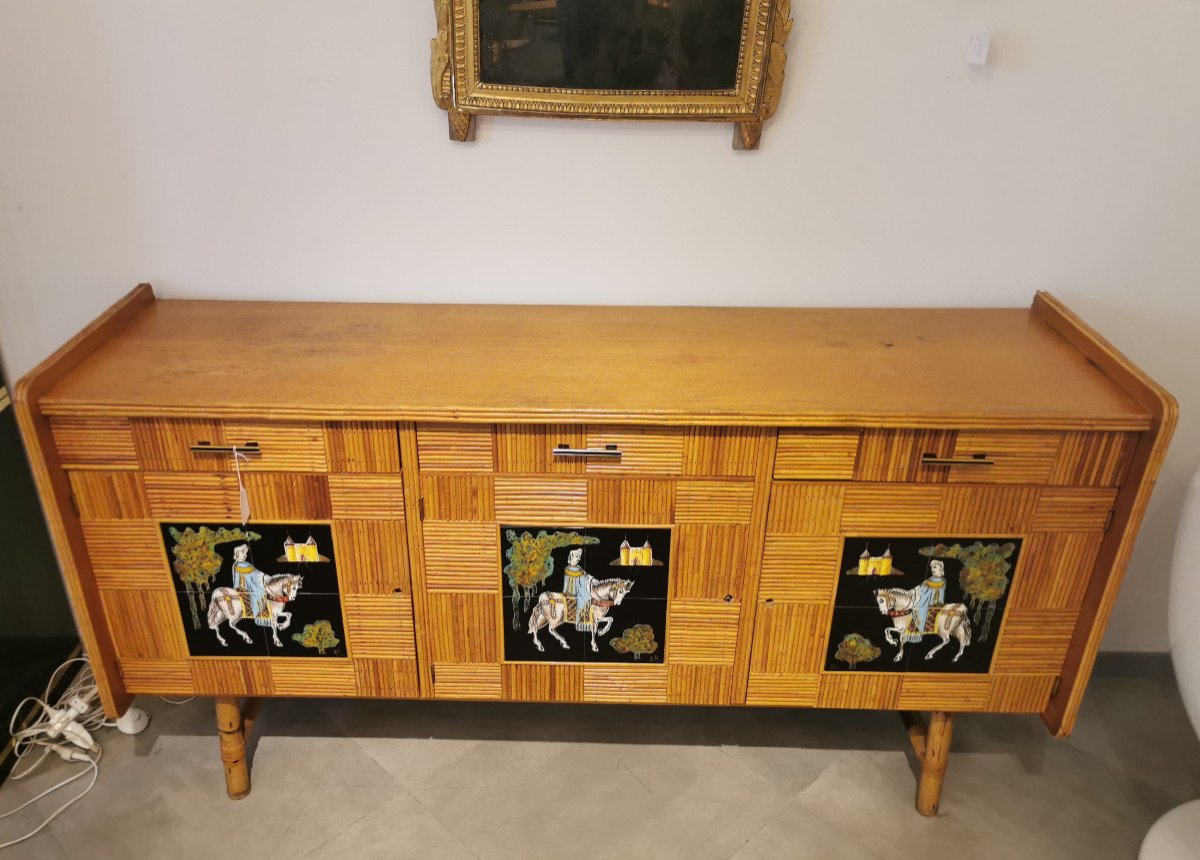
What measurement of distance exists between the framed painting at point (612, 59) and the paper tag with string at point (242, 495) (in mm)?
726

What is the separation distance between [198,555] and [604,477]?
75 cm

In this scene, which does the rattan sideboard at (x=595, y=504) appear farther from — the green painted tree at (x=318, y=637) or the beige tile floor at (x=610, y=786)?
the beige tile floor at (x=610, y=786)

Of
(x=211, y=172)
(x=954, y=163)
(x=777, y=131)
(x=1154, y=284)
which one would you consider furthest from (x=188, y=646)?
(x=1154, y=284)

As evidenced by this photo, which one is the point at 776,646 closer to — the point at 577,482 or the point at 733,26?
the point at 577,482

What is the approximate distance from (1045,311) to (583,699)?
4.02 feet

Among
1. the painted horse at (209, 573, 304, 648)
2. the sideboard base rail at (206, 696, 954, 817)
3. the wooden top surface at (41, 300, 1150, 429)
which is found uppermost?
the wooden top surface at (41, 300, 1150, 429)

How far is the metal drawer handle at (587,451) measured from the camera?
1548mm

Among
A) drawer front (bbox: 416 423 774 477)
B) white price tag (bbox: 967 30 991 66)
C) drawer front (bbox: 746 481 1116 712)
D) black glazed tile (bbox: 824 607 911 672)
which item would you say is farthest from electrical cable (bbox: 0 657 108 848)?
white price tag (bbox: 967 30 991 66)

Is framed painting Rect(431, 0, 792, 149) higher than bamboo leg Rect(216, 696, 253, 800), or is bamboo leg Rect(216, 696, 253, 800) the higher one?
framed painting Rect(431, 0, 792, 149)

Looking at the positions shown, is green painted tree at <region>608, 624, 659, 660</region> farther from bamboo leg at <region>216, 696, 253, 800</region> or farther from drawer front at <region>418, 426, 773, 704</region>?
bamboo leg at <region>216, 696, 253, 800</region>

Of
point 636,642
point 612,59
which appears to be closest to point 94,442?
point 636,642

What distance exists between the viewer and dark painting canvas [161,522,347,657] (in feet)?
5.39

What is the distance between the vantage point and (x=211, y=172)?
1831mm

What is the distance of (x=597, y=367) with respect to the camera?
166 cm
